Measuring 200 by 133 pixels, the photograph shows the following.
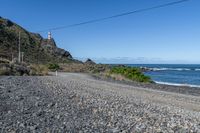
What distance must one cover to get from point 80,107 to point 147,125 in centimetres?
370

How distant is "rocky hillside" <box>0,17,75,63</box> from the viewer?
91750mm

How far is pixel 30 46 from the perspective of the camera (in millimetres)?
104188

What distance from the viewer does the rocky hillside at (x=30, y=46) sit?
9175cm

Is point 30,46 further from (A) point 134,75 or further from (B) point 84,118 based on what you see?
(B) point 84,118

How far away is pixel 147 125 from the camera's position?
10094 millimetres

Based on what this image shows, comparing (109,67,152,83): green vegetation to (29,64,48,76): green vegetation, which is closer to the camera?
(29,64,48,76): green vegetation

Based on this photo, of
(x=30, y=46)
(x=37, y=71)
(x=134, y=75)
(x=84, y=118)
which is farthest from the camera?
(x=30, y=46)

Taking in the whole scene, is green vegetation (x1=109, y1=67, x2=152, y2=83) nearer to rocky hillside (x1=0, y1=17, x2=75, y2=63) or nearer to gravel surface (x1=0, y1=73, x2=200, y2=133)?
gravel surface (x1=0, y1=73, x2=200, y2=133)

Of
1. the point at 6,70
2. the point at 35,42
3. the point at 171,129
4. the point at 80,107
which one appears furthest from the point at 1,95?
the point at 35,42

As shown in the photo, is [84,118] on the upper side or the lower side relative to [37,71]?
lower

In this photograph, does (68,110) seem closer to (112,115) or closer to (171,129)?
(112,115)

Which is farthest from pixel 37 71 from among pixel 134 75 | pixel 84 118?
pixel 84 118

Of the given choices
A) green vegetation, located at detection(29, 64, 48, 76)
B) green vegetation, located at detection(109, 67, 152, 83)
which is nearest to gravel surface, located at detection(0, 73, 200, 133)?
green vegetation, located at detection(29, 64, 48, 76)

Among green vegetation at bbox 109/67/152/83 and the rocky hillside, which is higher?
the rocky hillside
